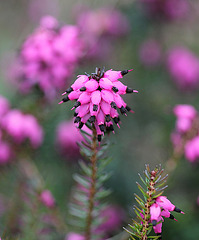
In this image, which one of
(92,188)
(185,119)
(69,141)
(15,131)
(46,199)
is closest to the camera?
(92,188)

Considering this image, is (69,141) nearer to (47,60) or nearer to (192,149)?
(47,60)

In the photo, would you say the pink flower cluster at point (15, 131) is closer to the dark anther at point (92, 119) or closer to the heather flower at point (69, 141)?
the heather flower at point (69, 141)

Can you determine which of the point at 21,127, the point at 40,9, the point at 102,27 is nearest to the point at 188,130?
the point at 21,127

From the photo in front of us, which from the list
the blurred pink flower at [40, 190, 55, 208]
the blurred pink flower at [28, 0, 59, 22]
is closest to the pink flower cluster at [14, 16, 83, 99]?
the blurred pink flower at [40, 190, 55, 208]

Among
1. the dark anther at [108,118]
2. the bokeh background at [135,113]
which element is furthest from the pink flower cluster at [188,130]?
the dark anther at [108,118]

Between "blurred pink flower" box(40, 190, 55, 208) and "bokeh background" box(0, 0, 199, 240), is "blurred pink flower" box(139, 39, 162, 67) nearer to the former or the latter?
"bokeh background" box(0, 0, 199, 240)

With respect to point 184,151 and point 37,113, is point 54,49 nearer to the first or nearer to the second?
point 37,113

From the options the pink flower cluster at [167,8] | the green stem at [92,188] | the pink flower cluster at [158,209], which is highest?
the pink flower cluster at [167,8]
